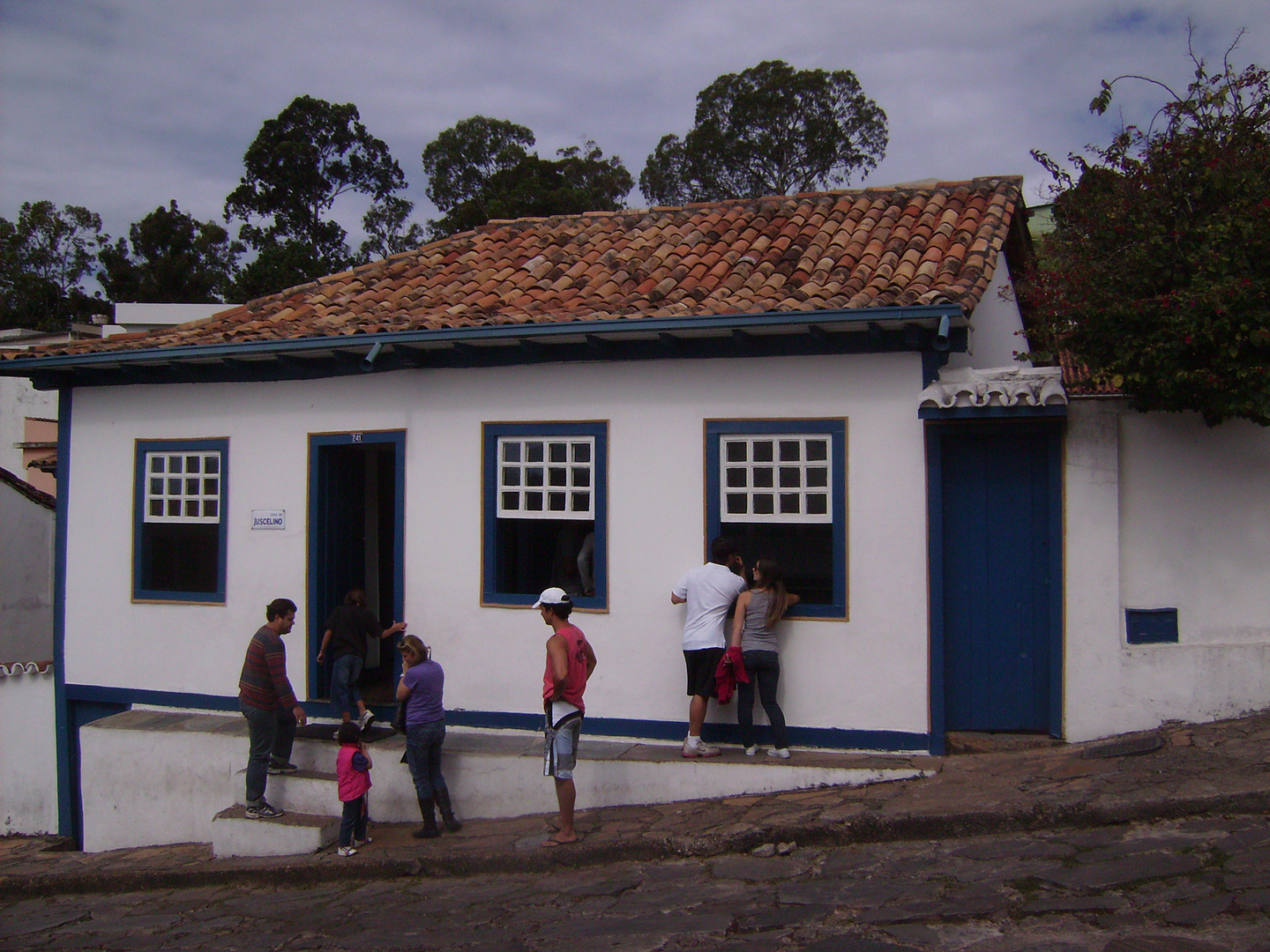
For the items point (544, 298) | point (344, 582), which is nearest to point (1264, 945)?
point (544, 298)

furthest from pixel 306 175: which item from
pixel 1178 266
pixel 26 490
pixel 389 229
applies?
pixel 1178 266

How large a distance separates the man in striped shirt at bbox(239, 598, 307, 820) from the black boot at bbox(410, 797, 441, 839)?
4.01 feet

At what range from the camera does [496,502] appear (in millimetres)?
8430

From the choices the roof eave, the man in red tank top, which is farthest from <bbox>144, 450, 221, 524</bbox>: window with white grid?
the man in red tank top

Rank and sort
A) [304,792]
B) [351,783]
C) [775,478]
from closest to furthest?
1. [351,783]
2. [775,478]
3. [304,792]

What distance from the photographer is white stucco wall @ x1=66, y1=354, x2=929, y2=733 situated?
7.43 m

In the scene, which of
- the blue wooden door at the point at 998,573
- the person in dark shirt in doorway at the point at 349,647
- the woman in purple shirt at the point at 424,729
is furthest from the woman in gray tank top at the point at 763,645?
the person in dark shirt in doorway at the point at 349,647

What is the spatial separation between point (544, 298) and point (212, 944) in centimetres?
522

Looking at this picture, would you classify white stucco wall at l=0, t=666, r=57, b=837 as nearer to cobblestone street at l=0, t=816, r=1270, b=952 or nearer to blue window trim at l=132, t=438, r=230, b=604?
blue window trim at l=132, t=438, r=230, b=604

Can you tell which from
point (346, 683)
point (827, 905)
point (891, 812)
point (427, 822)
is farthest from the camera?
point (346, 683)

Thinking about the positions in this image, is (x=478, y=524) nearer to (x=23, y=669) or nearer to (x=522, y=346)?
(x=522, y=346)

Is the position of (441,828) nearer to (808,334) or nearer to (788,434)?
(788,434)

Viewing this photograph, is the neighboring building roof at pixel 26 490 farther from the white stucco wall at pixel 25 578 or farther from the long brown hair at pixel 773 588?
the long brown hair at pixel 773 588

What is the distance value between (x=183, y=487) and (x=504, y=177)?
24218 millimetres
